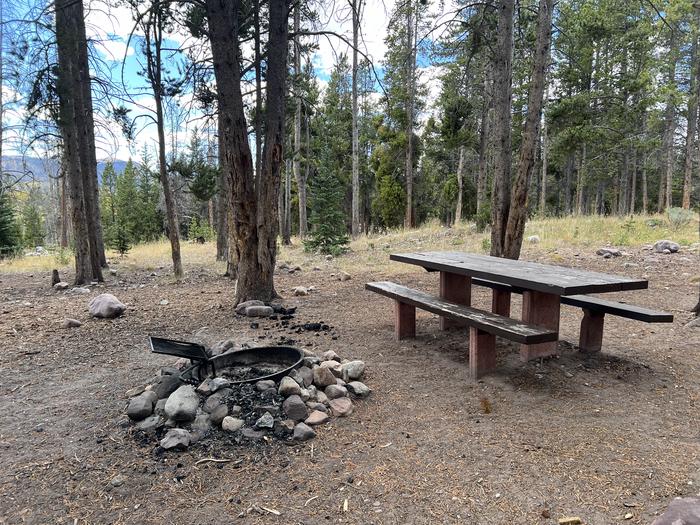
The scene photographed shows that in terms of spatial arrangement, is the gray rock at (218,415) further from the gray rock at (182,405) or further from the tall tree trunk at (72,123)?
the tall tree trunk at (72,123)

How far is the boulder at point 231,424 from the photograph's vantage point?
2740mm

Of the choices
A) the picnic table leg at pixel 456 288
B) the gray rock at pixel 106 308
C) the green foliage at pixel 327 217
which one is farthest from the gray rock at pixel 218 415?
the green foliage at pixel 327 217

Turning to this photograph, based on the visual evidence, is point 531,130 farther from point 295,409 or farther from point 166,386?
point 166,386

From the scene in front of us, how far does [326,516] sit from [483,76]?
17.2m

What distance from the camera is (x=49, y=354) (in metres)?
4.45

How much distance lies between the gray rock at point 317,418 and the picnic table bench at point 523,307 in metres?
1.27

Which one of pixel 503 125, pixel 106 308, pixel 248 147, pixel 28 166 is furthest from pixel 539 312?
pixel 28 166

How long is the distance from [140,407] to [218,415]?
0.56 m

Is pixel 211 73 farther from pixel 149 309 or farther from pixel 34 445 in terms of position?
pixel 34 445

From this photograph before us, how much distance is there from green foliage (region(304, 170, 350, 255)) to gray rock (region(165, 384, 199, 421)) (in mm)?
9780

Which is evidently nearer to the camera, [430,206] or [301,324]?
[301,324]

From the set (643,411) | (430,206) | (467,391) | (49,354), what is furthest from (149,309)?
(430,206)

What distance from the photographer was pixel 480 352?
3.48 m

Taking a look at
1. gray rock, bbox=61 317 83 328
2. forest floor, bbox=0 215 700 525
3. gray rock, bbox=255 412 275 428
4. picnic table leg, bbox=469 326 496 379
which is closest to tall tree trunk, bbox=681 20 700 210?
forest floor, bbox=0 215 700 525
